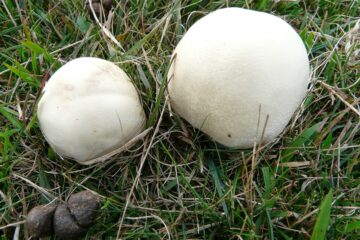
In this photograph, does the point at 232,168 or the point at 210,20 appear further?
the point at 232,168

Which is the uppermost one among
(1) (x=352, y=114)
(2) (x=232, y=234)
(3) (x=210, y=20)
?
(3) (x=210, y=20)

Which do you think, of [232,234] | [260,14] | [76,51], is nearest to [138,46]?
[76,51]

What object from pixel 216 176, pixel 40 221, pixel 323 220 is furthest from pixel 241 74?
pixel 40 221

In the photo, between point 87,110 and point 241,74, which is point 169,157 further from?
point 241,74

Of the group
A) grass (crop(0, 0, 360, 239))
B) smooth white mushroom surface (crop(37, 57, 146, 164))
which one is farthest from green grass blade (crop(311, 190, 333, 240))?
smooth white mushroom surface (crop(37, 57, 146, 164))

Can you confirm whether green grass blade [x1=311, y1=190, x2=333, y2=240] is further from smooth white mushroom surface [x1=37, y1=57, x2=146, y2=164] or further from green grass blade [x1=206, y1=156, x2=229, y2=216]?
smooth white mushroom surface [x1=37, y1=57, x2=146, y2=164]

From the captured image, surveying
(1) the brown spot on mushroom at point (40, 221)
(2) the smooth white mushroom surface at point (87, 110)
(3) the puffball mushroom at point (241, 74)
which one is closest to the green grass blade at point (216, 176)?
(3) the puffball mushroom at point (241, 74)

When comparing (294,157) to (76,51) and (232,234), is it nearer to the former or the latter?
(232,234)
